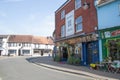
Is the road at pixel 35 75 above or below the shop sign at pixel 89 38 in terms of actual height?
below

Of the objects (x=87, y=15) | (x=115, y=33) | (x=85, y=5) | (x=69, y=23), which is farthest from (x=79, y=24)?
(x=115, y=33)

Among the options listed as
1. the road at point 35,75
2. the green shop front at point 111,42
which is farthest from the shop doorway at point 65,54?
the green shop front at point 111,42

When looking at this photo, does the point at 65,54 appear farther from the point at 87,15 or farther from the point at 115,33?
the point at 115,33

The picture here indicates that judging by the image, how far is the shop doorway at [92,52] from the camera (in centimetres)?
2135

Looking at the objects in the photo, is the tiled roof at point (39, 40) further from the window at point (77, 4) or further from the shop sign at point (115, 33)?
the shop sign at point (115, 33)

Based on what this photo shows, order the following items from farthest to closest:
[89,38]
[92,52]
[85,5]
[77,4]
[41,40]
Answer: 1. [41,40]
2. [77,4]
3. [85,5]
4. [92,52]
5. [89,38]

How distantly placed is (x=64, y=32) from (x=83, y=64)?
344 inches

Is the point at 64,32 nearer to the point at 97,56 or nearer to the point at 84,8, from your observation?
the point at 84,8

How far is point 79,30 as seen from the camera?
25578 millimetres

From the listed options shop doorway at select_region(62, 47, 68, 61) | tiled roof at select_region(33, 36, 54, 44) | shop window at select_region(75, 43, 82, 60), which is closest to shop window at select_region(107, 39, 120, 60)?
shop window at select_region(75, 43, 82, 60)

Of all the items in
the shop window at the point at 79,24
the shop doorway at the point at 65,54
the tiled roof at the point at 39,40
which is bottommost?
the shop doorway at the point at 65,54

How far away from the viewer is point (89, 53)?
76.6ft

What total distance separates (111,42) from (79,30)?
760cm

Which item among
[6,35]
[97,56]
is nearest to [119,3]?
[97,56]
